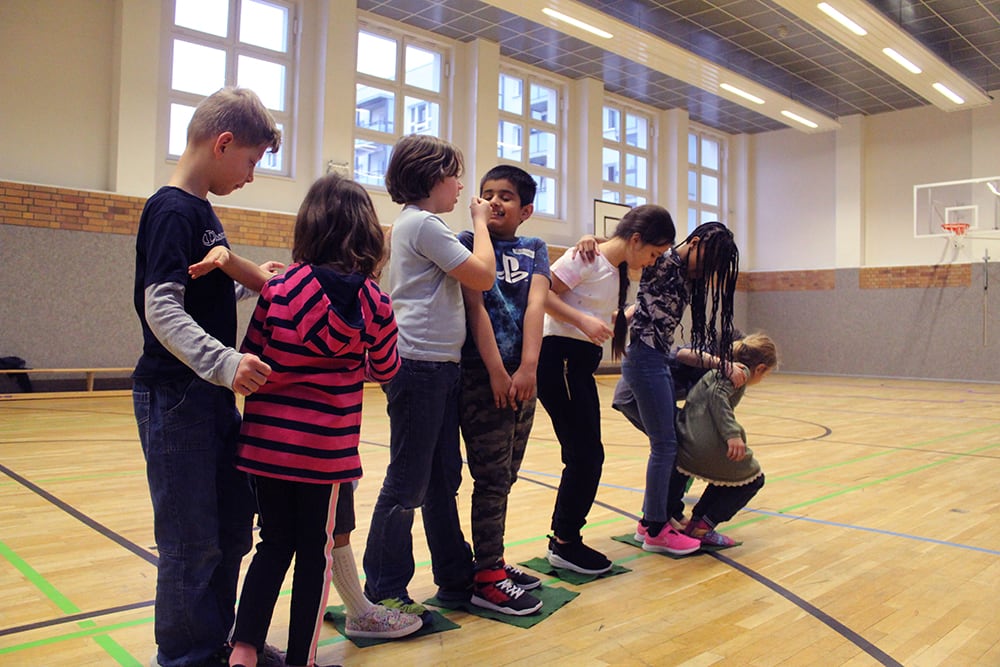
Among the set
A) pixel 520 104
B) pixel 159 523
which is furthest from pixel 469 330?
pixel 520 104

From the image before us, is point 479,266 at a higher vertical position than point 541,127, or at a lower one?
lower

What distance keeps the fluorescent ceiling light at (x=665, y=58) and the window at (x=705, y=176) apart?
2.38 meters

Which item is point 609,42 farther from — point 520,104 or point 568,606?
point 568,606

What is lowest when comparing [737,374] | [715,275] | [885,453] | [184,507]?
[885,453]

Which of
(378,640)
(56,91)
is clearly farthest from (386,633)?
(56,91)

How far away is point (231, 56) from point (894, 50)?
27.7 feet

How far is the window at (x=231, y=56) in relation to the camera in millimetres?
9141

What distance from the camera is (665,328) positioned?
2.80 m

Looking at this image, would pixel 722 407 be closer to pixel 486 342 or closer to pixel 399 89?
pixel 486 342

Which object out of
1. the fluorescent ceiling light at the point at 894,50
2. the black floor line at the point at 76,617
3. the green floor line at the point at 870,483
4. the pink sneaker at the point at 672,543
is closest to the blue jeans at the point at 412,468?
the black floor line at the point at 76,617

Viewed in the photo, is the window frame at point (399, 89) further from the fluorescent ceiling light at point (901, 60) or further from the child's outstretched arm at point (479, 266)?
the child's outstretched arm at point (479, 266)

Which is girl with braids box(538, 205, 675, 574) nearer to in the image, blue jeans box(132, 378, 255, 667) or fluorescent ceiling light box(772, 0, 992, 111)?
blue jeans box(132, 378, 255, 667)

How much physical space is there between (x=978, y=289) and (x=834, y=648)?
1345 centimetres

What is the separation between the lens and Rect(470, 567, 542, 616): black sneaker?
214cm
